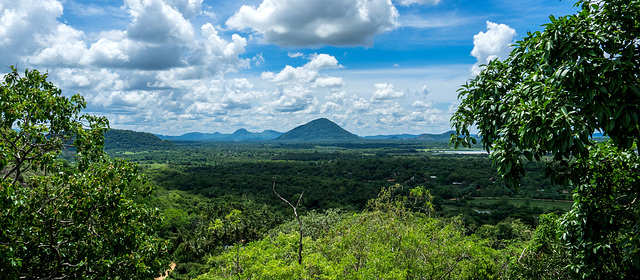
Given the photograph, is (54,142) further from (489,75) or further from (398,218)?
(398,218)

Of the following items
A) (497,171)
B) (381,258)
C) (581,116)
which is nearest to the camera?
(581,116)

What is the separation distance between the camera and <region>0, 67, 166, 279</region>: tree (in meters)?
5.75

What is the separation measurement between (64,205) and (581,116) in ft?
27.3

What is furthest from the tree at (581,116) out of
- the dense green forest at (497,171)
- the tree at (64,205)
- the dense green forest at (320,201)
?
the dense green forest at (320,201)

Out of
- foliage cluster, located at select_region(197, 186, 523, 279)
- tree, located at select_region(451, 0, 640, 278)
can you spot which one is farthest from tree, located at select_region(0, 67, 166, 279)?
tree, located at select_region(451, 0, 640, 278)

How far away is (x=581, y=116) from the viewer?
392cm

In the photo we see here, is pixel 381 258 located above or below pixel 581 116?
below

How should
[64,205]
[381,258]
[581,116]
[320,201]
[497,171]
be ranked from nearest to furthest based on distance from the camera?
[581,116] → [497,171] → [64,205] → [381,258] → [320,201]

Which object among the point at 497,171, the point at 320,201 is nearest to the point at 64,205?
the point at 497,171

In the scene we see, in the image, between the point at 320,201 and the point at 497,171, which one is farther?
the point at 320,201

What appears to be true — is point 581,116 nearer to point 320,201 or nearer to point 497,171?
point 497,171

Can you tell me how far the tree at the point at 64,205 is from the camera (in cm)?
575

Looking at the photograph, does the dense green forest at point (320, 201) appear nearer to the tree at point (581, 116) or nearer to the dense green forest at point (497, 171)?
the dense green forest at point (497, 171)

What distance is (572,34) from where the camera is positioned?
434 centimetres
